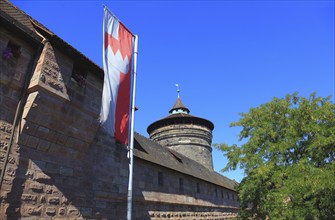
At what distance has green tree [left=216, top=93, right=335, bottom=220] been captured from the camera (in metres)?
9.47

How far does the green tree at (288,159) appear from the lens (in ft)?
31.1

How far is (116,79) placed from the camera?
6.72 m

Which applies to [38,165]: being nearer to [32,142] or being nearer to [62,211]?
[32,142]

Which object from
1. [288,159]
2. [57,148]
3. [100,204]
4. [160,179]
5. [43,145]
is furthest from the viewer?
[160,179]

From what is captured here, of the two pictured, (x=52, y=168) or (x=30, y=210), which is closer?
(x=30, y=210)

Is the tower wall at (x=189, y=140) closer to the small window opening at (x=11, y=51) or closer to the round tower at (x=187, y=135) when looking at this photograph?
the round tower at (x=187, y=135)

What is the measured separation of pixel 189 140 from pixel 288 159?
16442mm

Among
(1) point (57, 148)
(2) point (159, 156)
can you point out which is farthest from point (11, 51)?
(2) point (159, 156)

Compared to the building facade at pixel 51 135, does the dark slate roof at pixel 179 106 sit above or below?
above

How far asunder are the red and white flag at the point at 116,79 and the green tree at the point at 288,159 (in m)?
6.02

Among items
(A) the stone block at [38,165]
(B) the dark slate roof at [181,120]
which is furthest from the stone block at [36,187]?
(B) the dark slate roof at [181,120]

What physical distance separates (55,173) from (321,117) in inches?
373

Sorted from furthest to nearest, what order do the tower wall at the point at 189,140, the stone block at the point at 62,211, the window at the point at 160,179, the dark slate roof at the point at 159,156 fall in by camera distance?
the tower wall at the point at 189,140 < the window at the point at 160,179 < the dark slate roof at the point at 159,156 < the stone block at the point at 62,211

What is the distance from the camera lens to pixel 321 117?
35.4 ft
